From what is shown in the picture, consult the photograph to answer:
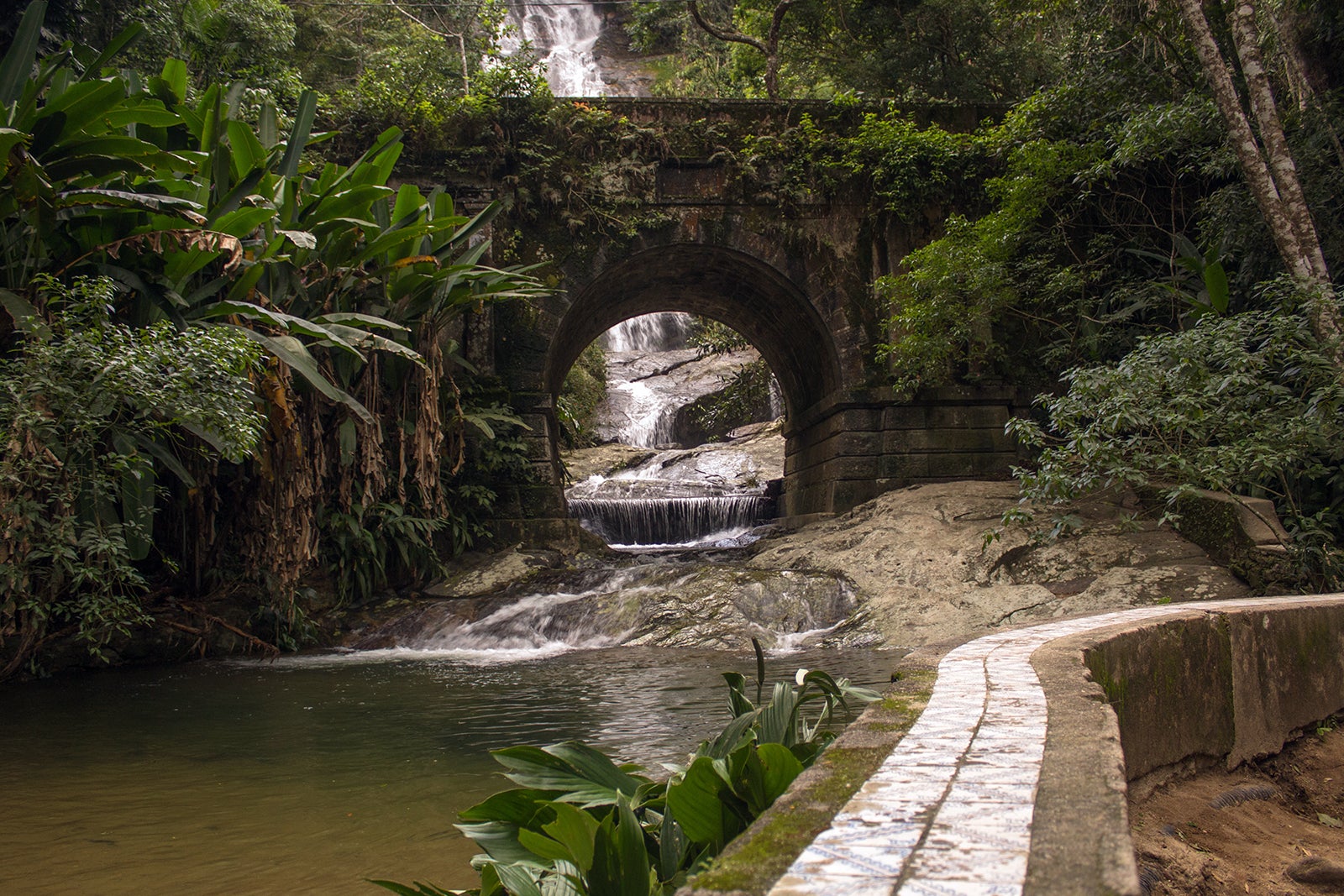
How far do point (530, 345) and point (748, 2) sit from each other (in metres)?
8.72

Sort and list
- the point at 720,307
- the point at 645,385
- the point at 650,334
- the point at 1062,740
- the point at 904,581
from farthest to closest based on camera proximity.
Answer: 1. the point at 650,334
2. the point at 645,385
3. the point at 720,307
4. the point at 904,581
5. the point at 1062,740

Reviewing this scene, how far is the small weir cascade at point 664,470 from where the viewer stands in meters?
13.0

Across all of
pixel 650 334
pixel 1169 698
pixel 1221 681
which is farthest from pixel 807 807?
pixel 650 334

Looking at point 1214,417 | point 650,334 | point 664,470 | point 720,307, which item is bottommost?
point 1214,417

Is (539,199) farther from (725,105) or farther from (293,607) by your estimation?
(293,607)

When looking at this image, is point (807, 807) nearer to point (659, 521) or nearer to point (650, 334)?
point (659, 521)

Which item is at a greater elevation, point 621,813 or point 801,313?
point 801,313

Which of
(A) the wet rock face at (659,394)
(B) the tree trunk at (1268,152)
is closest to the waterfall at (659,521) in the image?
(A) the wet rock face at (659,394)

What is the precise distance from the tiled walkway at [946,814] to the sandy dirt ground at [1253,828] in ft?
1.21

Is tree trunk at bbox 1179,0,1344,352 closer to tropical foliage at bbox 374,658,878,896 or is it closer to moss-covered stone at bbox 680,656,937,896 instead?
moss-covered stone at bbox 680,656,937,896

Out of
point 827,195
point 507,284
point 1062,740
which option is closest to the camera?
point 1062,740

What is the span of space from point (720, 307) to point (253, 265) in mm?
8534

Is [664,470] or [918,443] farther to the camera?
[664,470]

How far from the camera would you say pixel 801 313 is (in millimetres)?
11609
